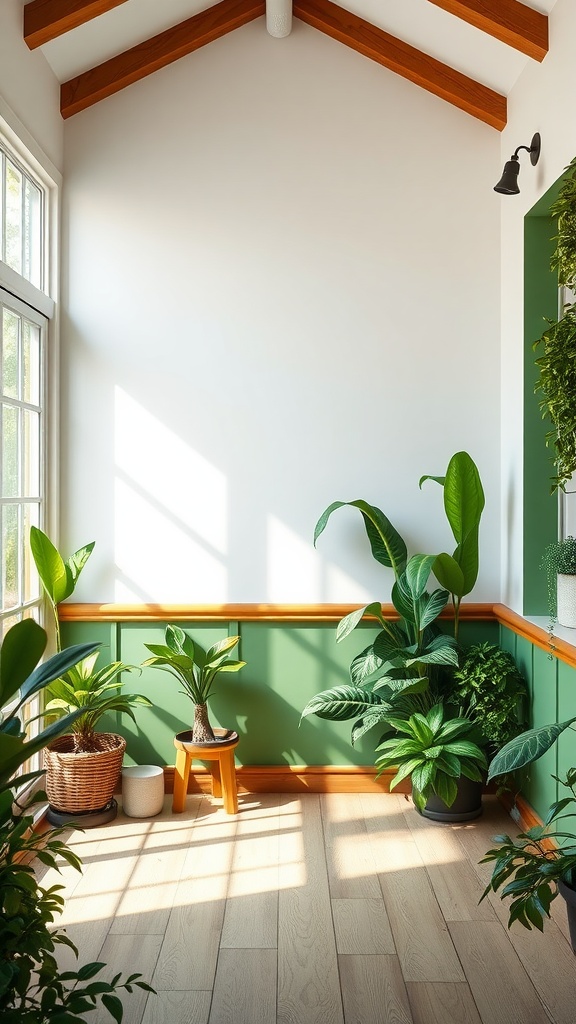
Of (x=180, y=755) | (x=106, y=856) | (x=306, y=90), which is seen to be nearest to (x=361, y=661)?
(x=180, y=755)

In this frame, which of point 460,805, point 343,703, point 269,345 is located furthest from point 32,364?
point 460,805

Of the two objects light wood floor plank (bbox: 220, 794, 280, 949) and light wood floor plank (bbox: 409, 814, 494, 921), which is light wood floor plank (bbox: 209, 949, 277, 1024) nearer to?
light wood floor plank (bbox: 220, 794, 280, 949)

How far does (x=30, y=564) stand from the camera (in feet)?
11.5

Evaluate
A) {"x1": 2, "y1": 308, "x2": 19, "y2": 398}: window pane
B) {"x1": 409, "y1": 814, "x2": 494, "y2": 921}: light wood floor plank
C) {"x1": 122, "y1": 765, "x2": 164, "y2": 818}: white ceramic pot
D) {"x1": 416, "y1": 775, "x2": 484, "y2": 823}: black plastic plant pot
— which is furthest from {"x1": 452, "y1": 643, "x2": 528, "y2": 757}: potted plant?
{"x1": 2, "y1": 308, "x2": 19, "y2": 398}: window pane

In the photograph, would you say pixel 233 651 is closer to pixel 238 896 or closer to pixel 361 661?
pixel 361 661

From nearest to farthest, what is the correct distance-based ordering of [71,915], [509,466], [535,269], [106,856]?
[71,915], [106,856], [535,269], [509,466]

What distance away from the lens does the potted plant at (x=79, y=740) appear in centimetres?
334

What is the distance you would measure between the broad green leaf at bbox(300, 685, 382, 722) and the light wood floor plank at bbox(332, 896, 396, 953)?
32.5 inches

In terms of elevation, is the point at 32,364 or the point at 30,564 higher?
the point at 32,364

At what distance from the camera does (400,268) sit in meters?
3.77

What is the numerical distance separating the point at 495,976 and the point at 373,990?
33 centimetres

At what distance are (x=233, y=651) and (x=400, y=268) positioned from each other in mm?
1879

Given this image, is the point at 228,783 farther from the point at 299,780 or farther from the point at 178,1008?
the point at 178,1008

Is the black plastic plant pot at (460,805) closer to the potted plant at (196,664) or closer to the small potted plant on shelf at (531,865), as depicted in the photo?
the potted plant at (196,664)
